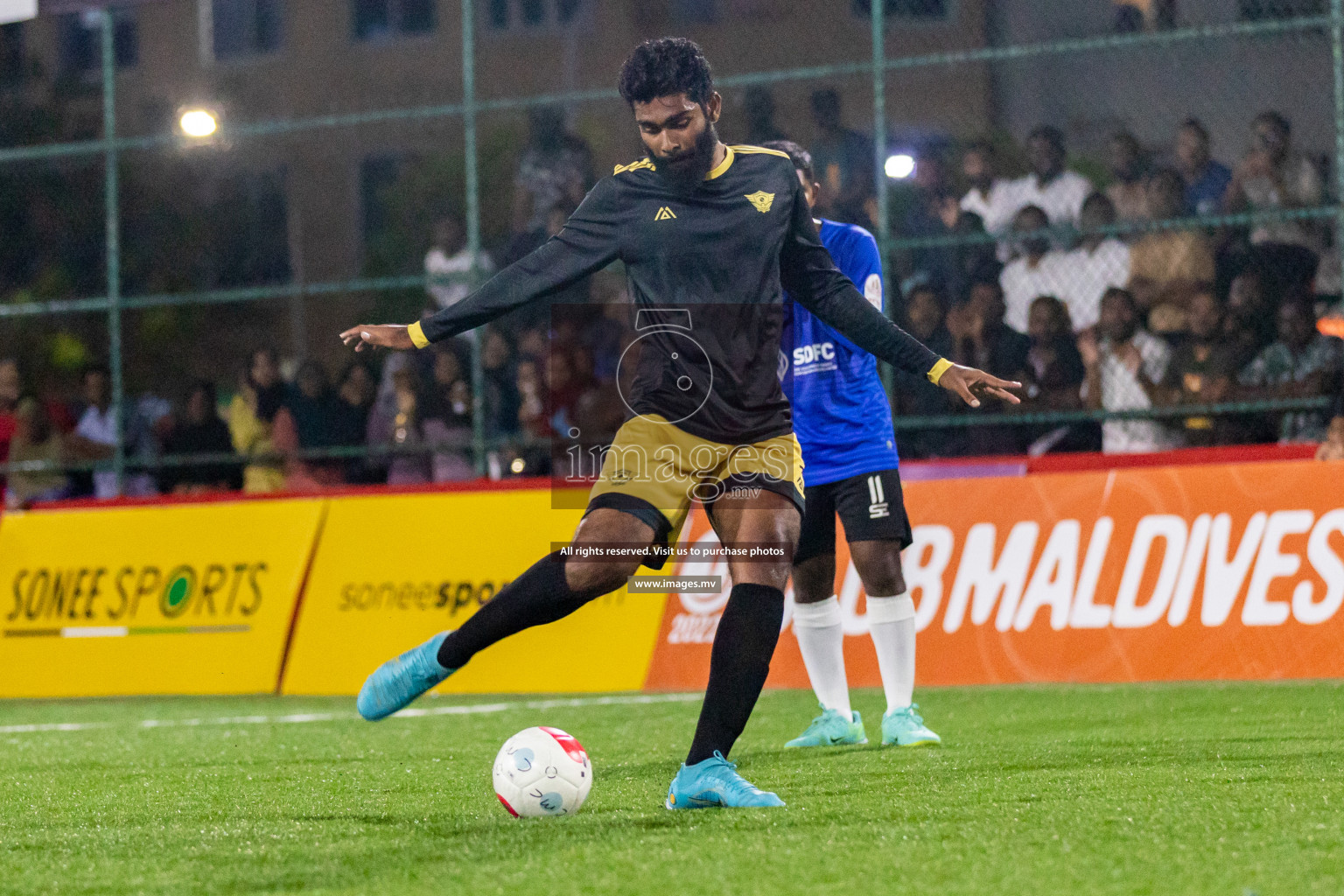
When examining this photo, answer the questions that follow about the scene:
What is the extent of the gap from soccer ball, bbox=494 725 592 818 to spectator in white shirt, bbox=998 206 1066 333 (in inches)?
254

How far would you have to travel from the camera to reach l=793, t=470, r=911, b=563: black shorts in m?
6.75

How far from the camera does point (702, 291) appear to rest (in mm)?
4781

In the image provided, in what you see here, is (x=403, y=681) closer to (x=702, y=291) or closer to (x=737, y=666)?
(x=737, y=666)

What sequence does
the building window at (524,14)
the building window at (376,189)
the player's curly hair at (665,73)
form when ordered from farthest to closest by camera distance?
the building window at (524,14), the building window at (376,189), the player's curly hair at (665,73)

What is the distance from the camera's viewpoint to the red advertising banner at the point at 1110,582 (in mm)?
Result: 8641

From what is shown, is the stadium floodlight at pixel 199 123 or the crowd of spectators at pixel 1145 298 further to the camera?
the stadium floodlight at pixel 199 123

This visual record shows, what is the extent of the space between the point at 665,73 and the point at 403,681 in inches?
70.4

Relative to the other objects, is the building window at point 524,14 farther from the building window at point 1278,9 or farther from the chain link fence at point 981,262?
the building window at point 1278,9

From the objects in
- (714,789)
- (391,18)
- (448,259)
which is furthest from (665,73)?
(391,18)

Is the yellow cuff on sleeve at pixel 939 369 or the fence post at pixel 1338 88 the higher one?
the fence post at pixel 1338 88

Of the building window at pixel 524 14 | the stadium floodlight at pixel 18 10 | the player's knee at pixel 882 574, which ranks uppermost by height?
the building window at pixel 524 14

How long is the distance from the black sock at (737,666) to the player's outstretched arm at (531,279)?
1000mm

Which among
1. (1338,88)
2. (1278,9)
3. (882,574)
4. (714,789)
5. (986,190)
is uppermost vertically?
(1278,9)

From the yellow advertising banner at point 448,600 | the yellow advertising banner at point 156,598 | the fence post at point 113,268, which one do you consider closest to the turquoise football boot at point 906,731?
the yellow advertising banner at point 448,600
